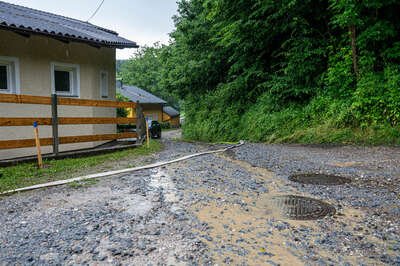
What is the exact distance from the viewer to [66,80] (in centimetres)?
888

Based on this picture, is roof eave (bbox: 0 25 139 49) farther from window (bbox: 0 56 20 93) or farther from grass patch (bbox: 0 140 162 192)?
grass patch (bbox: 0 140 162 192)

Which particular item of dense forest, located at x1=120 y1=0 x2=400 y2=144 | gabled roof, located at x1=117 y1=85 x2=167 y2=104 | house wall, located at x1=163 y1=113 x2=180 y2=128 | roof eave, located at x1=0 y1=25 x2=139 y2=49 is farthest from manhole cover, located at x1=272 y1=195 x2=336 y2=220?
house wall, located at x1=163 y1=113 x2=180 y2=128

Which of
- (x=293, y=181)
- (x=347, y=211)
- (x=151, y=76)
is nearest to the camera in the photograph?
(x=347, y=211)

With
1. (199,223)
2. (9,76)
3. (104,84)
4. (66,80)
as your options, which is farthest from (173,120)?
(199,223)

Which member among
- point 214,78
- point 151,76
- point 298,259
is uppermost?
point 151,76

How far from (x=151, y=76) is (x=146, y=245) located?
177 ft

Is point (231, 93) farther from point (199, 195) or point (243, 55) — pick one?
point (199, 195)

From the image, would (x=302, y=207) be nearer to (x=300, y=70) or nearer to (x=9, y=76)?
(x=9, y=76)

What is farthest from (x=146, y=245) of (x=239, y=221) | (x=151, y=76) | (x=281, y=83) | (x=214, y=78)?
(x=151, y=76)

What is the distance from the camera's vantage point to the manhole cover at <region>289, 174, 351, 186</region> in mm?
4769

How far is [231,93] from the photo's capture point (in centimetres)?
1378

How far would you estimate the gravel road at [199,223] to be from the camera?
2428 mm

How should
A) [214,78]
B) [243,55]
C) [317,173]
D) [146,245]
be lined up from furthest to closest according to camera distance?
[214,78]
[243,55]
[317,173]
[146,245]

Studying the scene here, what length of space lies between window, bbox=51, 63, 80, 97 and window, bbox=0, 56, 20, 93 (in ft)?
3.28
